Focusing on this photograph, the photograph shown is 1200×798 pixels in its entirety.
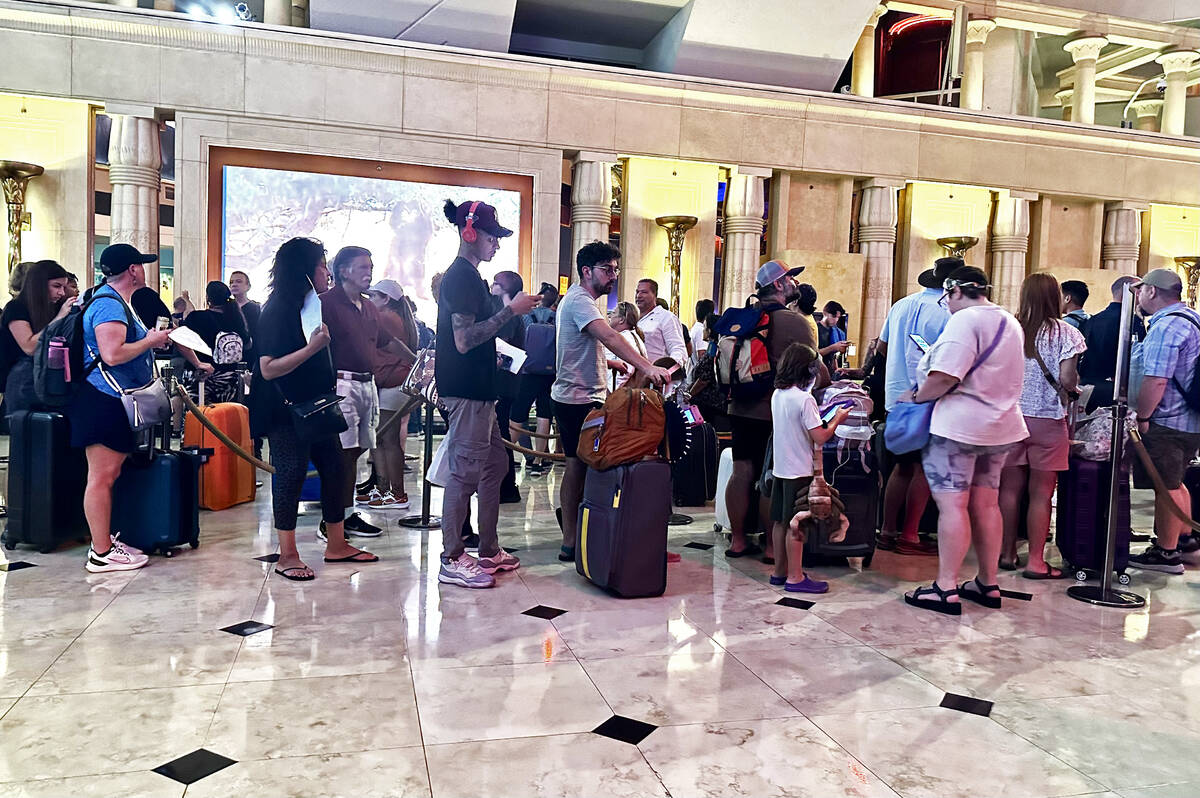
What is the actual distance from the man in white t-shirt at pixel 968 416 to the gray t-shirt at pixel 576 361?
1.58 m

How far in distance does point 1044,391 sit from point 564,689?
3258 mm

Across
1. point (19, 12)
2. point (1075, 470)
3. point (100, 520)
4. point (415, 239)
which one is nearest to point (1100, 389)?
point (1075, 470)

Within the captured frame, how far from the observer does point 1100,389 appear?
19.4 ft

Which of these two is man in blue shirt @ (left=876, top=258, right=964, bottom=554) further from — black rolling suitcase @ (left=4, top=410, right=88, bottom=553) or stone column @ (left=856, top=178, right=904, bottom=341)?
stone column @ (left=856, top=178, right=904, bottom=341)

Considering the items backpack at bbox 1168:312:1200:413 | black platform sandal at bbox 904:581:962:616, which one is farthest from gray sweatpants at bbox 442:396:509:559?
backpack at bbox 1168:312:1200:413

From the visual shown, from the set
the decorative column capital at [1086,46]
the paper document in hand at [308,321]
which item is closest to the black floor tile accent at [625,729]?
the paper document in hand at [308,321]

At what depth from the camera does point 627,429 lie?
4199mm

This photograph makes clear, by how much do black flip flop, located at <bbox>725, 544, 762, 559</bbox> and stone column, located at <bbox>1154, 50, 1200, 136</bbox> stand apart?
16009 millimetres

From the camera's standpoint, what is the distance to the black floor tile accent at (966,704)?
299 centimetres

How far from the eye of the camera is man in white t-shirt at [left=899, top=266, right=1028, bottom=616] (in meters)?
3.96

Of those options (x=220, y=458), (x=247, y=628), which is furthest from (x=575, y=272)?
(x=247, y=628)

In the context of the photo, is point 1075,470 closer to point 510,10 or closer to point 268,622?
point 268,622

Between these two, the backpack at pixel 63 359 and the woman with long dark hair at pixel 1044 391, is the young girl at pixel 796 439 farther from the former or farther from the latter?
the backpack at pixel 63 359

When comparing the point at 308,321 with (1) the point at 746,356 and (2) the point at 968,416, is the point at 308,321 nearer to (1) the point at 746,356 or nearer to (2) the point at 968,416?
(1) the point at 746,356
